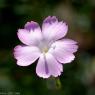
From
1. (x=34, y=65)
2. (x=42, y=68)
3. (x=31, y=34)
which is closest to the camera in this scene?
(x=42, y=68)

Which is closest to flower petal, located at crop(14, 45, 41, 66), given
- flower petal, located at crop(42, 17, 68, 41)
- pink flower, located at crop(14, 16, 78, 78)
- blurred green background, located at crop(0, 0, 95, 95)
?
pink flower, located at crop(14, 16, 78, 78)

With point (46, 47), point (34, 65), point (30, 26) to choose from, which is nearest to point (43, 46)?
point (46, 47)

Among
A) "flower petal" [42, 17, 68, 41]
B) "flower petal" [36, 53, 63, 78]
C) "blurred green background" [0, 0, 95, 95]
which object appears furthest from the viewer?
"blurred green background" [0, 0, 95, 95]

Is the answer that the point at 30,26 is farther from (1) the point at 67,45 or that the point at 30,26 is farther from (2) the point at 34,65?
(2) the point at 34,65

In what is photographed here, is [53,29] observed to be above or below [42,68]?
above

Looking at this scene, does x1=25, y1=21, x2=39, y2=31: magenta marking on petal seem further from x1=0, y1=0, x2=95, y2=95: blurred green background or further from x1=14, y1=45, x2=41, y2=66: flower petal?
x1=0, y1=0, x2=95, y2=95: blurred green background

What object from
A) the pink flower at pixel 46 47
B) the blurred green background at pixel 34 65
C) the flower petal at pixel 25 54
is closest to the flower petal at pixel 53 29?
the pink flower at pixel 46 47

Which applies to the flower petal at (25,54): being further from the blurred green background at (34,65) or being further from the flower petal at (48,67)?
the blurred green background at (34,65)
